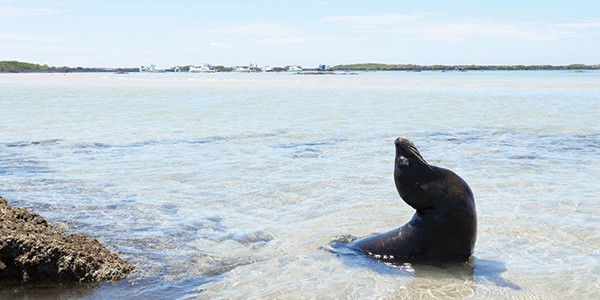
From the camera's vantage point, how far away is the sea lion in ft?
15.0

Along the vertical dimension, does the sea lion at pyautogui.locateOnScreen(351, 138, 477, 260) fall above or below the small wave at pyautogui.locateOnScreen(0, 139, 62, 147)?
above

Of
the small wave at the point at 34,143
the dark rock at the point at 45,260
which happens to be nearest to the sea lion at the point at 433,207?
the dark rock at the point at 45,260

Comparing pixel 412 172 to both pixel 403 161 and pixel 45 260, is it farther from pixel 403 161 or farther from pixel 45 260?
pixel 45 260

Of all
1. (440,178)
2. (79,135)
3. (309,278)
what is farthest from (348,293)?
(79,135)

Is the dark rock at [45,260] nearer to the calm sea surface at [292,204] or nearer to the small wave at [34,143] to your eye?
the calm sea surface at [292,204]

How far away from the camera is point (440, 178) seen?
4.63 meters

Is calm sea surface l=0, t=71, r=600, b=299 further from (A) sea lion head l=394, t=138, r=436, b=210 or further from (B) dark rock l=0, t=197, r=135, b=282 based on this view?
(A) sea lion head l=394, t=138, r=436, b=210

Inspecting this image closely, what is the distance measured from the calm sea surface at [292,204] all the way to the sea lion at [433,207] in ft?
0.71

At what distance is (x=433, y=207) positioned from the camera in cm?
465

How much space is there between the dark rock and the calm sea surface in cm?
14

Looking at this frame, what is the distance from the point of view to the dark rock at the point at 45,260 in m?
4.40

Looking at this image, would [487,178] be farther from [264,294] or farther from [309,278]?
[264,294]

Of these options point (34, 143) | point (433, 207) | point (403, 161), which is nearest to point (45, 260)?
point (403, 161)

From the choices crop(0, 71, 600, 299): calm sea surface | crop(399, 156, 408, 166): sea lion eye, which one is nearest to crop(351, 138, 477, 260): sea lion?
crop(399, 156, 408, 166): sea lion eye
